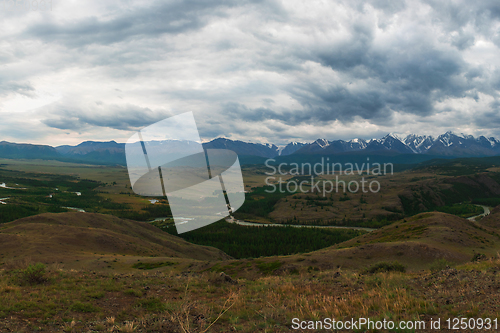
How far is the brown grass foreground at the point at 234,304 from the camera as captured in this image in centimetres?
1074

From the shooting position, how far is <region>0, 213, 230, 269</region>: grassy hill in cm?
4400

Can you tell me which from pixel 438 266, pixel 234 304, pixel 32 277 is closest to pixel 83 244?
pixel 32 277

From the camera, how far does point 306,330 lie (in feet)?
32.8

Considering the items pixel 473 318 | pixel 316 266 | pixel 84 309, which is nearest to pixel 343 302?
pixel 473 318

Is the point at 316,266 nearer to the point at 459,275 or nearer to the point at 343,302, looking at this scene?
the point at 459,275

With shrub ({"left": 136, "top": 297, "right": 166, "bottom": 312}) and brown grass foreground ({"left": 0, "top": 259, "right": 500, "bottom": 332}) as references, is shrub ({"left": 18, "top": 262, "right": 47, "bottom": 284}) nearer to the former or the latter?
brown grass foreground ({"left": 0, "top": 259, "right": 500, "bottom": 332})

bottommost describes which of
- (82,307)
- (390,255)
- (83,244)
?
(83,244)

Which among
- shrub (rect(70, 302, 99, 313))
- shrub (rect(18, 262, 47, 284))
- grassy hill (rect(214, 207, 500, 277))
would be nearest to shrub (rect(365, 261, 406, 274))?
grassy hill (rect(214, 207, 500, 277))

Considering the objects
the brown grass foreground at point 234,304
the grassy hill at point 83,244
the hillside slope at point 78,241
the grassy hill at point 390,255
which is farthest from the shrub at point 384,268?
the hillside slope at point 78,241

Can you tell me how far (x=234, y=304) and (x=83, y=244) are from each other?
2289 inches

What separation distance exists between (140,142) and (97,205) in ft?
733

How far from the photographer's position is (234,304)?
14.3 m

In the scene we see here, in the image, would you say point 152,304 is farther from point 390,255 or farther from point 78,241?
point 78,241

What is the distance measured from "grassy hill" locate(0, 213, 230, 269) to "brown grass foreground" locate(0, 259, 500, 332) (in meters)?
29.1
